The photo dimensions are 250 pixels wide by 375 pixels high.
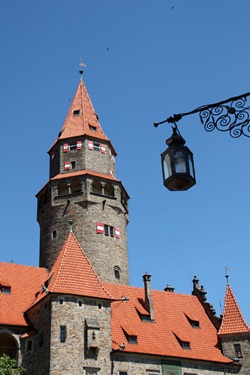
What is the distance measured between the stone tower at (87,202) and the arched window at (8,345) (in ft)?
22.4

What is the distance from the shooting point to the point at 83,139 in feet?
143

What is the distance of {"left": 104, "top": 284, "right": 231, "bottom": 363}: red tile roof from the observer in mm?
33906

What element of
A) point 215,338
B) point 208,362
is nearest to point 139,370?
point 208,362

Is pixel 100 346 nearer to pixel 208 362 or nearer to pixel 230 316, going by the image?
pixel 208 362

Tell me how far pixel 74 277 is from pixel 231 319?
12047 mm

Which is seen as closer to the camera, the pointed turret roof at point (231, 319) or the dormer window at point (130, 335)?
the dormer window at point (130, 335)

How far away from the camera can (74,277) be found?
32562mm

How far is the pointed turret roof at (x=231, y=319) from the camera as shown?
123 ft

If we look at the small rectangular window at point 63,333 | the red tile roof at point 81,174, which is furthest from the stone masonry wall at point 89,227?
the small rectangular window at point 63,333

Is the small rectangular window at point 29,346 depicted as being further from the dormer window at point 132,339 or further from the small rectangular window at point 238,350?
the small rectangular window at point 238,350

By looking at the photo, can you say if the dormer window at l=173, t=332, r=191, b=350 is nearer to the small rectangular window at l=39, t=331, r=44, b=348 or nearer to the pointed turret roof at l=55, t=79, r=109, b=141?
the small rectangular window at l=39, t=331, r=44, b=348

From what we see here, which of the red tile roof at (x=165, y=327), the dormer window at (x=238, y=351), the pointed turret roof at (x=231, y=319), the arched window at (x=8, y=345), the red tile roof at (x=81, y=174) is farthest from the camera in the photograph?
the red tile roof at (x=81, y=174)

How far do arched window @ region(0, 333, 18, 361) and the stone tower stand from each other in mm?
6824

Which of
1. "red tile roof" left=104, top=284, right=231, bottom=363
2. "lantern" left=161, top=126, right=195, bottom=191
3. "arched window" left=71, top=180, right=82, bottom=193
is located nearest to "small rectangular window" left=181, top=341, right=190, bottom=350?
"red tile roof" left=104, top=284, right=231, bottom=363
